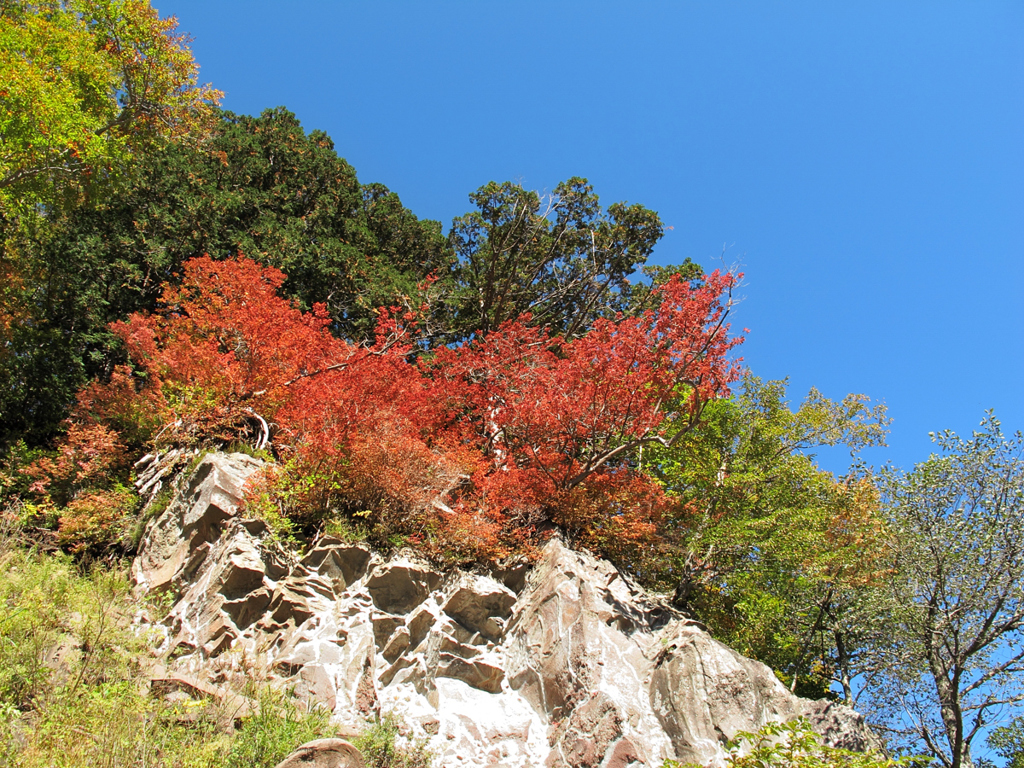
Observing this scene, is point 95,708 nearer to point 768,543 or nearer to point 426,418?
point 426,418

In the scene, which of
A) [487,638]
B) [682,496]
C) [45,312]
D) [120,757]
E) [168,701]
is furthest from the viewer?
[45,312]

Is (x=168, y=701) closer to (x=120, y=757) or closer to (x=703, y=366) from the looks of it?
(x=120, y=757)

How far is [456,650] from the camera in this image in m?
9.45

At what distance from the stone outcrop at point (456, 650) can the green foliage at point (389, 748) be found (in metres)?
0.20

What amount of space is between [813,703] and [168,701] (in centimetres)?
964

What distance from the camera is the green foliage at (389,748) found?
282 inches

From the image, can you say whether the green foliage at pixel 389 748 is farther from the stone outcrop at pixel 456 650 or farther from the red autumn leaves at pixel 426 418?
the red autumn leaves at pixel 426 418

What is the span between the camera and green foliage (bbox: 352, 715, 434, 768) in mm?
7172

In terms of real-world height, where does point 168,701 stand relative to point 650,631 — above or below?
below

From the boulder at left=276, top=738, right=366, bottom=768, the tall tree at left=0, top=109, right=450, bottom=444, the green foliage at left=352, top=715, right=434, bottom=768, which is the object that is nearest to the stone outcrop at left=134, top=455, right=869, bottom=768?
the green foliage at left=352, top=715, right=434, bottom=768

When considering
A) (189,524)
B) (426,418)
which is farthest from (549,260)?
(189,524)

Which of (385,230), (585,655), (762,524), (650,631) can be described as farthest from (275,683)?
(385,230)

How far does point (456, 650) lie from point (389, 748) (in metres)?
2.22

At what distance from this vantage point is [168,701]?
6742 mm
